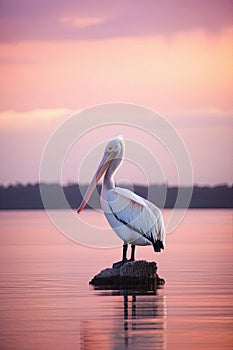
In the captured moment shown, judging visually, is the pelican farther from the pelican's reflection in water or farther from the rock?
the pelican's reflection in water

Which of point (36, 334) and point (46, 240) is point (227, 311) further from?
point (46, 240)

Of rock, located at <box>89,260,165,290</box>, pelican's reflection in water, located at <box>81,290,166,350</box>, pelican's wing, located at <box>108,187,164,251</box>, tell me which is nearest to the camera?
pelican's reflection in water, located at <box>81,290,166,350</box>

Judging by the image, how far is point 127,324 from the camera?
38.0ft

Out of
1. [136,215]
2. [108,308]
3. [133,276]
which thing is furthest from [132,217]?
[108,308]

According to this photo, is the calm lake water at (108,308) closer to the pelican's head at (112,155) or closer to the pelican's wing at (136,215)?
the pelican's wing at (136,215)

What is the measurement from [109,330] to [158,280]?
413 centimetres

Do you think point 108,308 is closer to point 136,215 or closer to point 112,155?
point 136,215

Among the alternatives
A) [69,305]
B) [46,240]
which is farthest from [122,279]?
[46,240]

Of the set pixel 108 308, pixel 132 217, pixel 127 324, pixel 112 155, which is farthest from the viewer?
pixel 112 155

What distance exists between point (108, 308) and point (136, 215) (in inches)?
120

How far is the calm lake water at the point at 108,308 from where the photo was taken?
35.0ft

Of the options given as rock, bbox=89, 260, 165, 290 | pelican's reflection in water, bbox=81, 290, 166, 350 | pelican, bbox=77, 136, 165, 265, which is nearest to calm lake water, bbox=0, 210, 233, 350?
pelican's reflection in water, bbox=81, 290, 166, 350

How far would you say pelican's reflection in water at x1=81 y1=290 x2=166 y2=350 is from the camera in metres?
10.5

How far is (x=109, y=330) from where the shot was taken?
11234mm
